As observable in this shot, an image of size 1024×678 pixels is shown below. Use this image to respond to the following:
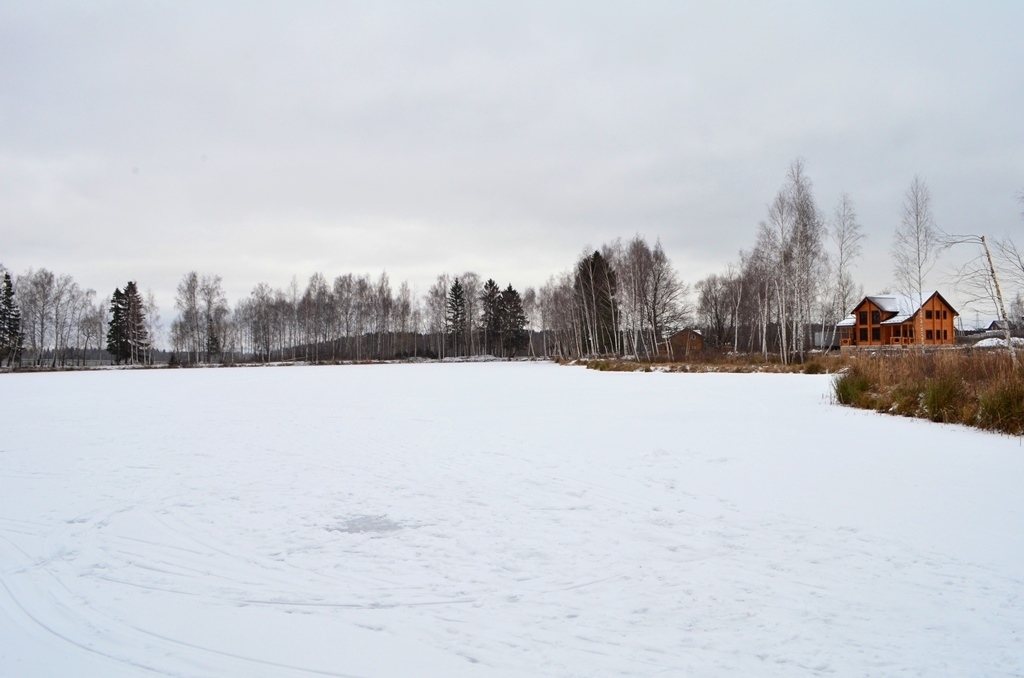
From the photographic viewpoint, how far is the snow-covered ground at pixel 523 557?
2643 mm

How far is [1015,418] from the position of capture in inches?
301

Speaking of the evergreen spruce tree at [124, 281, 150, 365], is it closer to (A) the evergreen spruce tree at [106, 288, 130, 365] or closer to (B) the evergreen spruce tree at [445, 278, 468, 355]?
(A) the evergreen spruce tree at [106, 288, 130, 365]

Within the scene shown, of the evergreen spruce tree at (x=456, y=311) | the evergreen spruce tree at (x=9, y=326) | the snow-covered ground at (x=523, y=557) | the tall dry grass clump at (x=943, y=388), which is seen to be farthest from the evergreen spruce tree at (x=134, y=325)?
the tall dry grass clump at (x=943, y=388)

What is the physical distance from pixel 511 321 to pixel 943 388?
6193 cm

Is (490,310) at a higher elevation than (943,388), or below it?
higher

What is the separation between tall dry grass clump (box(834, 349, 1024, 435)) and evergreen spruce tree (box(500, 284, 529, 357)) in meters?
57.7

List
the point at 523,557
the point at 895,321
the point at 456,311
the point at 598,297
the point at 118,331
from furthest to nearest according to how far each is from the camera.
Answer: the point at 456,311, the point at 118,331, the point at 598,297, the point at 895,321, the point at 523,557

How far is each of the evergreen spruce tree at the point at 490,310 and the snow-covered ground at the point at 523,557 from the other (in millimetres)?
61672

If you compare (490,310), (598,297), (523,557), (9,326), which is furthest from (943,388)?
(9,326)

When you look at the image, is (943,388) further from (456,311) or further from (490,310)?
(456,311)

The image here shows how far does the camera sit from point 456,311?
6975 centimetres

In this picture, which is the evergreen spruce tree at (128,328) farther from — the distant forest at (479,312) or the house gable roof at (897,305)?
the house gable roof at (897,305)

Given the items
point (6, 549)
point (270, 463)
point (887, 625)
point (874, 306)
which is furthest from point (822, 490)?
point (874, 306)

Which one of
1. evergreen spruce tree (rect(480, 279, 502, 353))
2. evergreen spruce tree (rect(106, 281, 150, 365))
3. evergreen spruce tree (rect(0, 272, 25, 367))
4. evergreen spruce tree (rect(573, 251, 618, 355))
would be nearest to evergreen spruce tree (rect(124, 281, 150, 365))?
evergreen spruce tree (rect(106, 281, 150, 365))
